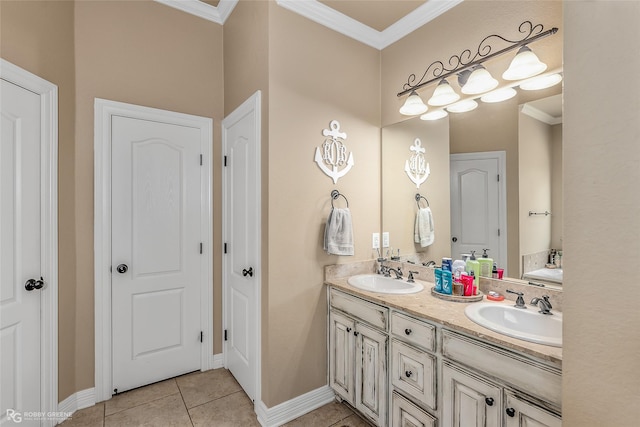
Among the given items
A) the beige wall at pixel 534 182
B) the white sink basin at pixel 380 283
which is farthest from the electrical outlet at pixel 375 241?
the beige wall at pixel 534 182

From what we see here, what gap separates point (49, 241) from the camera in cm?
187

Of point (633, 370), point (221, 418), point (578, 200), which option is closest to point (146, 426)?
point (221, 418)

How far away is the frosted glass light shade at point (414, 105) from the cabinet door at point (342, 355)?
1470mm

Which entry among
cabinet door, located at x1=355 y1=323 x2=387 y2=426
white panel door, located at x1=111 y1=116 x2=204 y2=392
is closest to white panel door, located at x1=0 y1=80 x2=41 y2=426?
white panel door, located at x1=111 y1=116 x2=204 y2=392

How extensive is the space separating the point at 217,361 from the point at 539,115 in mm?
2887

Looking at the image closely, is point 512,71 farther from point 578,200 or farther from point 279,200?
point 279,200

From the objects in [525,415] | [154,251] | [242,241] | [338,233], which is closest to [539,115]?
[338,233]

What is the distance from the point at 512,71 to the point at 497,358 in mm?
1387

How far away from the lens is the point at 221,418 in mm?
1978

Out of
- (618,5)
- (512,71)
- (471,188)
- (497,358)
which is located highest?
(512,71)

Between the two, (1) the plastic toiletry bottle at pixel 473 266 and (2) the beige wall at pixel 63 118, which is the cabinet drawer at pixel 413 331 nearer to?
(1) the plastic toiletry bottle at pixel 473 266

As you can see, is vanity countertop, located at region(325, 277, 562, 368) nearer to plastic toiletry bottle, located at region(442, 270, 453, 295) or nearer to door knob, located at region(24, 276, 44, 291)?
plastic toiletry bottle, located at region(442, 270, 453, 295)

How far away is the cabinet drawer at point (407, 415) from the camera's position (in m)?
1.47

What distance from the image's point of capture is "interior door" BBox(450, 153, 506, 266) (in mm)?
1812
